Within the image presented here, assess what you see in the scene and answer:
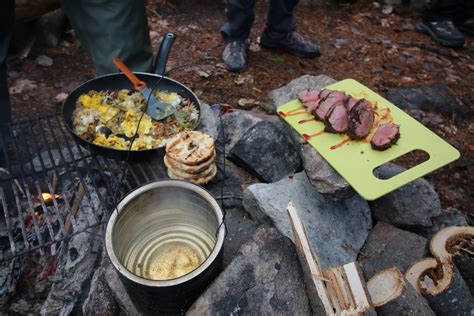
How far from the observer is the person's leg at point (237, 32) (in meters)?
4.87

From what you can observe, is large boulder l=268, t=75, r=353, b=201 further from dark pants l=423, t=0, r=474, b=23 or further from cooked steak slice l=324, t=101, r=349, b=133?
dark pants l=423, t=0, r=474, b=23

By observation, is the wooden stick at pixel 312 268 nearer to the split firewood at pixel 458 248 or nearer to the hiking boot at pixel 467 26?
the split firewood at pixel 458 248

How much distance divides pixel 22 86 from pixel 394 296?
459 cm

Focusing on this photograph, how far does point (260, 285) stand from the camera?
6.88ft

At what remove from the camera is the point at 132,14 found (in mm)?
3654

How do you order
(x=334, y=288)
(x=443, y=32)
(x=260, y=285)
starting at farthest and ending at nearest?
1. (x=443, y=32)
2. (x=260, y=285)
3. (x=334, y=288)

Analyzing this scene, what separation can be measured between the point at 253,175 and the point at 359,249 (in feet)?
3.27

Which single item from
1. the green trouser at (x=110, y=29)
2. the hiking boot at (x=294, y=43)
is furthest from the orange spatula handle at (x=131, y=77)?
the hiking boot at (x=294, y=43)

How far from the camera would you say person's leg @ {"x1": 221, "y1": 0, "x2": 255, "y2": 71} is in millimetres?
4867

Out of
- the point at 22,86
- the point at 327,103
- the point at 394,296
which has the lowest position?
the point at 22,86

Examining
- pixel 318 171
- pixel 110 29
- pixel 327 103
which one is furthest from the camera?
pixel 110 29

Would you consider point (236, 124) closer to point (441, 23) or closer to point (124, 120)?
point (124, 120)

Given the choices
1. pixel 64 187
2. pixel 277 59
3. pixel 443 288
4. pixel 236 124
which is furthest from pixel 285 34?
pixel 443 288

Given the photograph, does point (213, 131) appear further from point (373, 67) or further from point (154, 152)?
point (373, 67)
